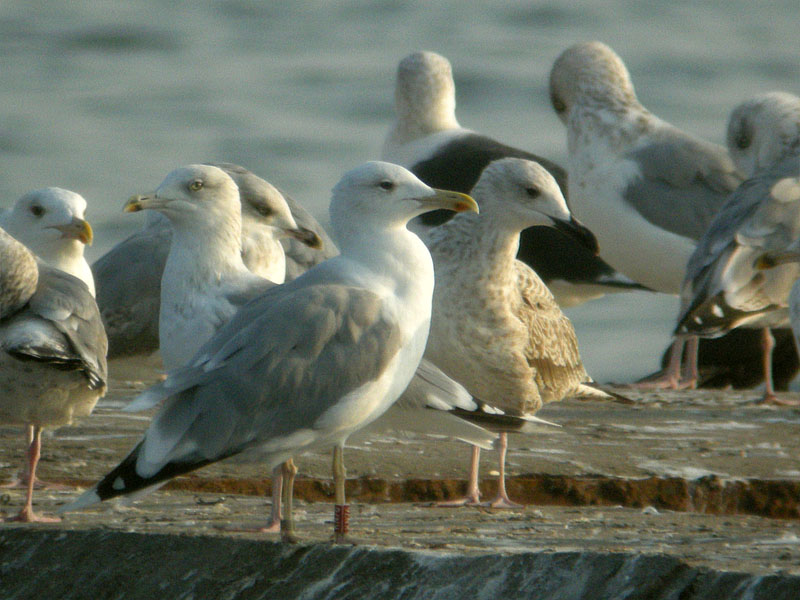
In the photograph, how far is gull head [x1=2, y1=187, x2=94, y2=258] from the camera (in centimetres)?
516

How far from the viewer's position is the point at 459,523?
3.77 m

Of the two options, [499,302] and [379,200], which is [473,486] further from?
[379,200]

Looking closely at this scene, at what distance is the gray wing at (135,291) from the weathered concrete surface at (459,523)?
0.45 metres

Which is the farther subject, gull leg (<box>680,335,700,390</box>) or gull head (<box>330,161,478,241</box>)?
gull leg (<box>680,335,700,390</box>)

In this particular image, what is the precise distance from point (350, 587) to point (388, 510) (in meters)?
0.80

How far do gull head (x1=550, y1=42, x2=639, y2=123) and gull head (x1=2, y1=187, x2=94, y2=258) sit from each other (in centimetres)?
326

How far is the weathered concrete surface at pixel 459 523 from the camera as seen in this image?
3123 millimetres

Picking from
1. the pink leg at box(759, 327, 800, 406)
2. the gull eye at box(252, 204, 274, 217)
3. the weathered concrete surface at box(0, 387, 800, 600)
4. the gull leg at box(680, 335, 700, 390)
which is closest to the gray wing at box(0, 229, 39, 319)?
the weathered concrete surface at box(0, 387, 800, 600)

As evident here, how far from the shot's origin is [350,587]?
319 centimetres

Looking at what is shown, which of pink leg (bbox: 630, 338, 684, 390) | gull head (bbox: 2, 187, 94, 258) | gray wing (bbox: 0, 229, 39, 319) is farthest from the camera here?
pink leg (bbox: 630, 338, 684, 390)

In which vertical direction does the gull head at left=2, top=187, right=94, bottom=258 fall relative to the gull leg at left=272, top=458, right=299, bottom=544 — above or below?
above

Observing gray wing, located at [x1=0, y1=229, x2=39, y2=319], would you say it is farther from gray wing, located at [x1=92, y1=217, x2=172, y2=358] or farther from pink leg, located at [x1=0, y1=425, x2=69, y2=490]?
gray wing, located at [x1=92, y1=217, x2=172, y2=358]

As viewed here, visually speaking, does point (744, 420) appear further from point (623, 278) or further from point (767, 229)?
point (623, 278)

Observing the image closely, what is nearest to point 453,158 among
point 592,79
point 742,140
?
point 592,79
